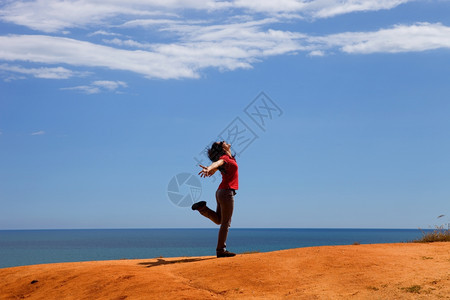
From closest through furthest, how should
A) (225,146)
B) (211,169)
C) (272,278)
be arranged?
(272,278) < (211,169) < (225,146)

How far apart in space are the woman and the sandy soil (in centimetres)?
120

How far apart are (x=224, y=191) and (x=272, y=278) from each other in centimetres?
332

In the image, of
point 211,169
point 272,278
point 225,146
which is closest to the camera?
point 272,278

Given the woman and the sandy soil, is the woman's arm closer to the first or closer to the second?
the woman

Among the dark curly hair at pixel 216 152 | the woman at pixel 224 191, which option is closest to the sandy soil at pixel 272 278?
the woman at pixel 224 191

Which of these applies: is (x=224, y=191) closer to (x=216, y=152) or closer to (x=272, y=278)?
(x=216, y=152)

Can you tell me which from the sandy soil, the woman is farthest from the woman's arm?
the sandy soil

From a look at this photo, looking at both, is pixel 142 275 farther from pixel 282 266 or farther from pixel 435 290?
pixel 435 290

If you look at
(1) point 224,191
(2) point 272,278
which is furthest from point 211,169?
(2) point 272,278

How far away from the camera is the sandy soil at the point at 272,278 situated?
31.5ft

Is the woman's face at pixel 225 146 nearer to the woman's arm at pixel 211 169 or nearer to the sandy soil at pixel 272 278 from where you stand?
the woman's arm at pixel 211 169

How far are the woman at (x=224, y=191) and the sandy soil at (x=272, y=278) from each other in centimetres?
120

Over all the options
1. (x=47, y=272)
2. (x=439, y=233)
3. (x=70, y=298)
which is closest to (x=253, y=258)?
(x=70, y=298)

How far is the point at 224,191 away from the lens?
1341cm
